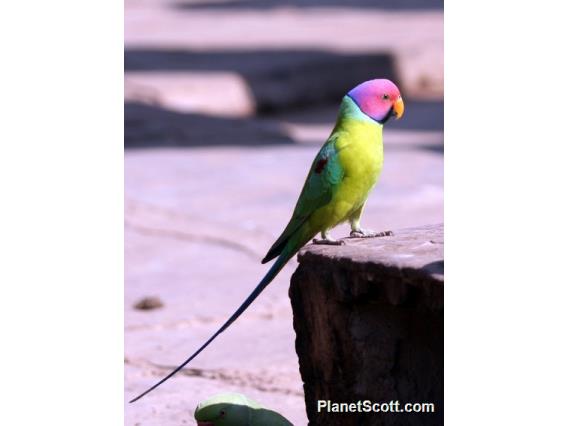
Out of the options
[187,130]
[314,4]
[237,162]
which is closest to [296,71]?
[187,130]

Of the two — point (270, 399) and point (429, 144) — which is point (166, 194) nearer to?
point (429, 144)

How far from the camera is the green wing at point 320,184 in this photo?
2.38m

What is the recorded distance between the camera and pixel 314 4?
1048 cm

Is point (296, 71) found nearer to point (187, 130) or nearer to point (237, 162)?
point (187, 130)

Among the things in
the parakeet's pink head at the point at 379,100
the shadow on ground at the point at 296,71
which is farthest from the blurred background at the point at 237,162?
the parakeet's pink head at the point at 379,100

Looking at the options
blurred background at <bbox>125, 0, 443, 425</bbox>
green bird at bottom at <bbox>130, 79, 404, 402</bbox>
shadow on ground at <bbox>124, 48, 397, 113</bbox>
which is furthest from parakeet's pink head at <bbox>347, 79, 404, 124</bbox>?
shadow on ground at <bbox>124, 48, 397, 113</bbox>

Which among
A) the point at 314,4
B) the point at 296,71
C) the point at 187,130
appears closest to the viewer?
the point at 187,130

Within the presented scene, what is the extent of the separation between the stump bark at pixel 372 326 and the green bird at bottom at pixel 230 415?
90 mm

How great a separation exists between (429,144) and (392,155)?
36 cm

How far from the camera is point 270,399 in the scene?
291 centimetres

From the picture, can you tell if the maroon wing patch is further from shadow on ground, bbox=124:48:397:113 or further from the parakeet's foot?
shadow on ground, bbox=124:48:397:113

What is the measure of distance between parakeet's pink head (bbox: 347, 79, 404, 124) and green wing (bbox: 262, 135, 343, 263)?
0.09 meters

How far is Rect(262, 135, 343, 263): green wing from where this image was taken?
238cm

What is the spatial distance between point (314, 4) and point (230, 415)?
27.5 feet
